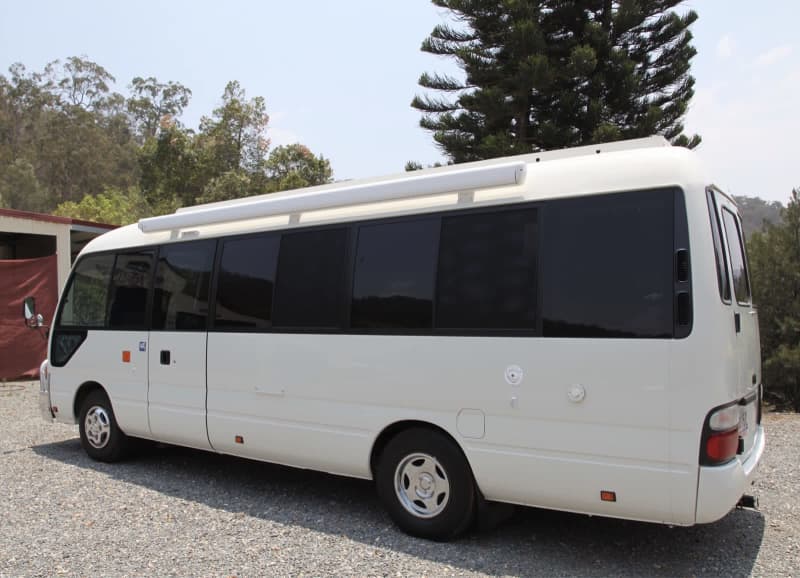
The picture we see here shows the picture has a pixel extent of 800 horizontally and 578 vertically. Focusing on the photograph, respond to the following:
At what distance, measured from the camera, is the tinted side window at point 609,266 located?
12.3 ft

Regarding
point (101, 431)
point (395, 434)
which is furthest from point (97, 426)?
point (395, 434)

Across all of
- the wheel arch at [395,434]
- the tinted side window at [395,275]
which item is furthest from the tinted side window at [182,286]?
the wheel arch at [395,434]

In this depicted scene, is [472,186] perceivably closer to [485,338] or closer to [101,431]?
[485,338]

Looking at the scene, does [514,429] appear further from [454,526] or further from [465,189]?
[465,189]

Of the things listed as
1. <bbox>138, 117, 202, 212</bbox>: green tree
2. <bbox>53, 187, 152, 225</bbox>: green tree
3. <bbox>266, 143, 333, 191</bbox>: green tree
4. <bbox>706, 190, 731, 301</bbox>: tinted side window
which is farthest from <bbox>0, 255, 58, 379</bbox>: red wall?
<bbox>138, 117, 202, 212</bbox>: green tree

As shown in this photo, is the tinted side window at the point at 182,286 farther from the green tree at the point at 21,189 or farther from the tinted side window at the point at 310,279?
the green tree at the point at 21,189

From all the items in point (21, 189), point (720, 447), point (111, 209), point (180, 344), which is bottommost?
point (720, 447)

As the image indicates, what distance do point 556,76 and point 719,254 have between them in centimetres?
1412

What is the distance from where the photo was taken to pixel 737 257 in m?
4.53

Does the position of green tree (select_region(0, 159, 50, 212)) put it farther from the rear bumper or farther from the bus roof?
the rear bumper

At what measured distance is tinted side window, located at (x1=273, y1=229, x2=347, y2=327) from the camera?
199 inches

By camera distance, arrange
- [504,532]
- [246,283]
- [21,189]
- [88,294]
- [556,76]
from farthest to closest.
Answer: [21,189]
[556,76]
[88,294]
[246,283]
[504,532]

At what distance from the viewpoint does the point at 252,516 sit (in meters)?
5.11

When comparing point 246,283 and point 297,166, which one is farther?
point 297,166
